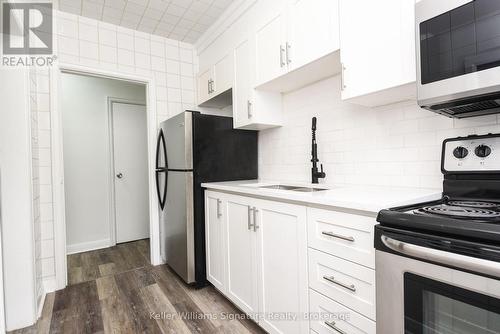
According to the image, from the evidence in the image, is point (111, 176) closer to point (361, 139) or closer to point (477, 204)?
point (361, 139)

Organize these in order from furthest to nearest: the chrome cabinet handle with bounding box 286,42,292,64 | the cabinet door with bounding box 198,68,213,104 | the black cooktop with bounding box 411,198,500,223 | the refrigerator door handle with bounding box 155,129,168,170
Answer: the cabinet door with bounding box 198,68,213,104 → the refrigerator door handle with bounding box 155,129,168,170 → the chrome cabinet handle with bounding box 286,42,292,64 → the black cooktop with bounding box 411,198,500,223

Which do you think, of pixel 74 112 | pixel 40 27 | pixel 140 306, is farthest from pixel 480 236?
pixel 74 112

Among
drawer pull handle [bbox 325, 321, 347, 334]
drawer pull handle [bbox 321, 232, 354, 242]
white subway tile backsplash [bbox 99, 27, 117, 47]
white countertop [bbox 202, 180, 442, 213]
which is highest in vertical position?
white subway tile backsplash [bbox 99, 27, 117, 47]

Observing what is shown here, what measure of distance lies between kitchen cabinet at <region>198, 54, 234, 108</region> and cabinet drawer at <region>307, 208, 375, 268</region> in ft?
5.32

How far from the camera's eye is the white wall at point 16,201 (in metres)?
1.71

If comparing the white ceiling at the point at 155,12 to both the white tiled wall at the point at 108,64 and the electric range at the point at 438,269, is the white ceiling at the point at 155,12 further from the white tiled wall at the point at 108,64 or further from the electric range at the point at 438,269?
the electric range at the point at 438,269

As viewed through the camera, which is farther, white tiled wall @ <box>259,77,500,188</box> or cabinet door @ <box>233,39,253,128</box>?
cabinet door @ <box>233,39,253,128</box>

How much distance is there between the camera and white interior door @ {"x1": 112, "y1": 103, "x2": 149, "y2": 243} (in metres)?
3.57

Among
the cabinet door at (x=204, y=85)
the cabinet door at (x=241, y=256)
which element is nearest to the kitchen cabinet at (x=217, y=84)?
the cabinet door at (x=204, y=85)

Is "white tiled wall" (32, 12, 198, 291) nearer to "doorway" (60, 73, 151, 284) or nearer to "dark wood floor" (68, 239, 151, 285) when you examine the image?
"dark wood floor" (68, 239, 151, 285)

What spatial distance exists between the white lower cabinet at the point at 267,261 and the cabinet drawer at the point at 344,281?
73 millimetres

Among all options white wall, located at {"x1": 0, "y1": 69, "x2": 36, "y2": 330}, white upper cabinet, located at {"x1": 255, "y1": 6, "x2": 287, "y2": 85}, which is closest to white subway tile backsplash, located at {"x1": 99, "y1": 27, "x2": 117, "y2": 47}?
white wall, located at {"x1": 0, "y1": 69, "x2": 36, "y2": 330}

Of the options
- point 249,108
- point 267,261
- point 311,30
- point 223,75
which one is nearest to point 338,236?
point 267,261

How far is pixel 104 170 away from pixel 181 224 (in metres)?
1.83
